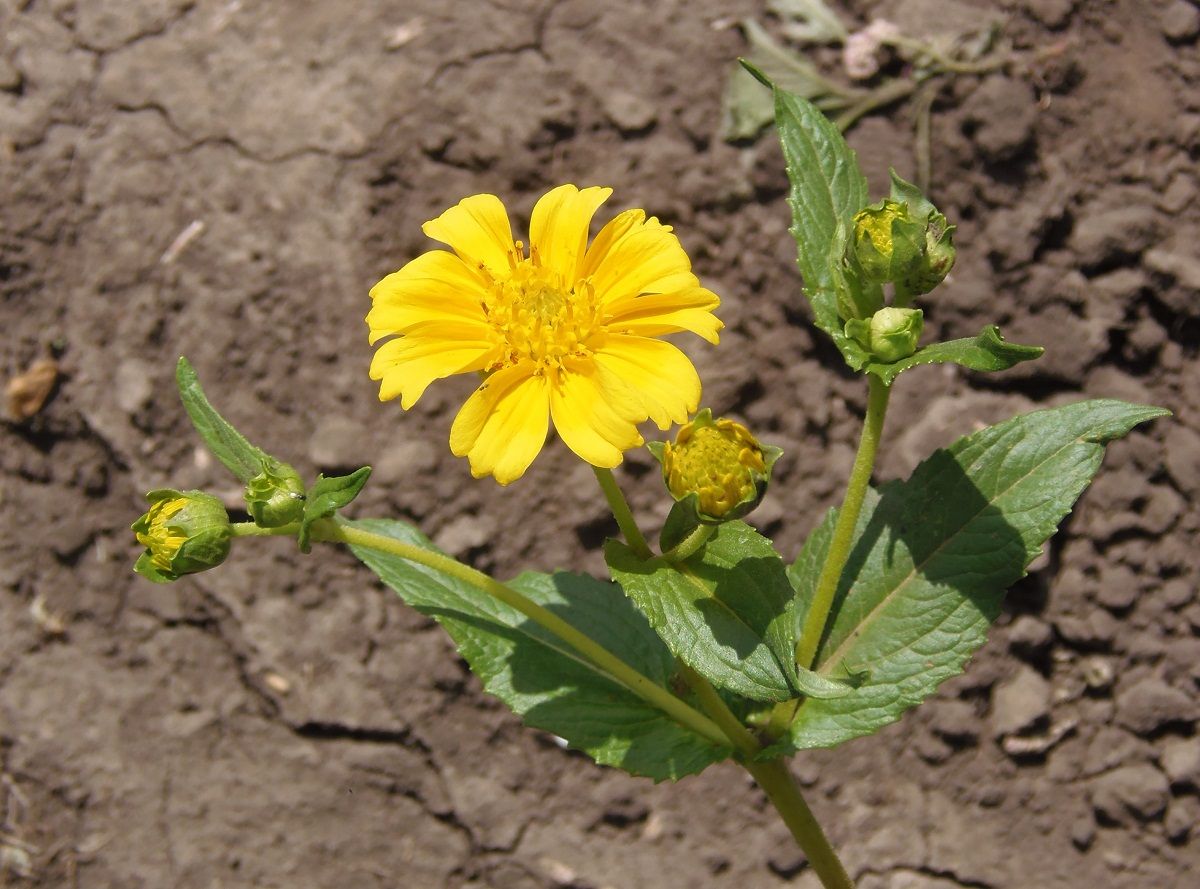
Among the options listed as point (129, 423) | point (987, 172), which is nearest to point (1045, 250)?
point (987, 172)

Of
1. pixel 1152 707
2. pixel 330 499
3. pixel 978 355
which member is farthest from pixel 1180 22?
pixel 330 499

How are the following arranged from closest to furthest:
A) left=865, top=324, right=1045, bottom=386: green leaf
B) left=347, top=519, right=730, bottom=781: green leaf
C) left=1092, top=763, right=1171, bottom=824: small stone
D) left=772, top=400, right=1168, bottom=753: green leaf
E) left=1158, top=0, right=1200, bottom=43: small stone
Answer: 1. left=865, top=324, right=1045, bottom=386: green leaf
2. left=772, top=400, right=1168, bottom=753: green leaf
3. left=347, top=519, right=730, bottom=781: green leaf
4. left=1092, top=763, right=1171, bottom=824: small stone
5. left=1158, top=0, right=1200, bottom=43: small stone

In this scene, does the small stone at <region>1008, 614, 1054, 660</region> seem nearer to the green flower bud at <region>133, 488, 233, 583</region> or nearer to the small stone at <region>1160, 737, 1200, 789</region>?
the small stone at <region>1160, 737, 1200, 789</region>

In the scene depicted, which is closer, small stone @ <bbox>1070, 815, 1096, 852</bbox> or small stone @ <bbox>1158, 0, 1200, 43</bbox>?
small stone @ <bbox>1070, 815, 1096, 852</bbox>

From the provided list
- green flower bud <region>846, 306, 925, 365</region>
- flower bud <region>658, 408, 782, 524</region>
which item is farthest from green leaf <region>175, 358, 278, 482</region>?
green flower bud <region>846, 306, 925, 365</region>

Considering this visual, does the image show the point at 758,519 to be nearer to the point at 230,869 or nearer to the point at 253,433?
the point at 253,433

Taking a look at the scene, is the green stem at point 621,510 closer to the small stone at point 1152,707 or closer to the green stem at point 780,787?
the green stem at point 780,787
